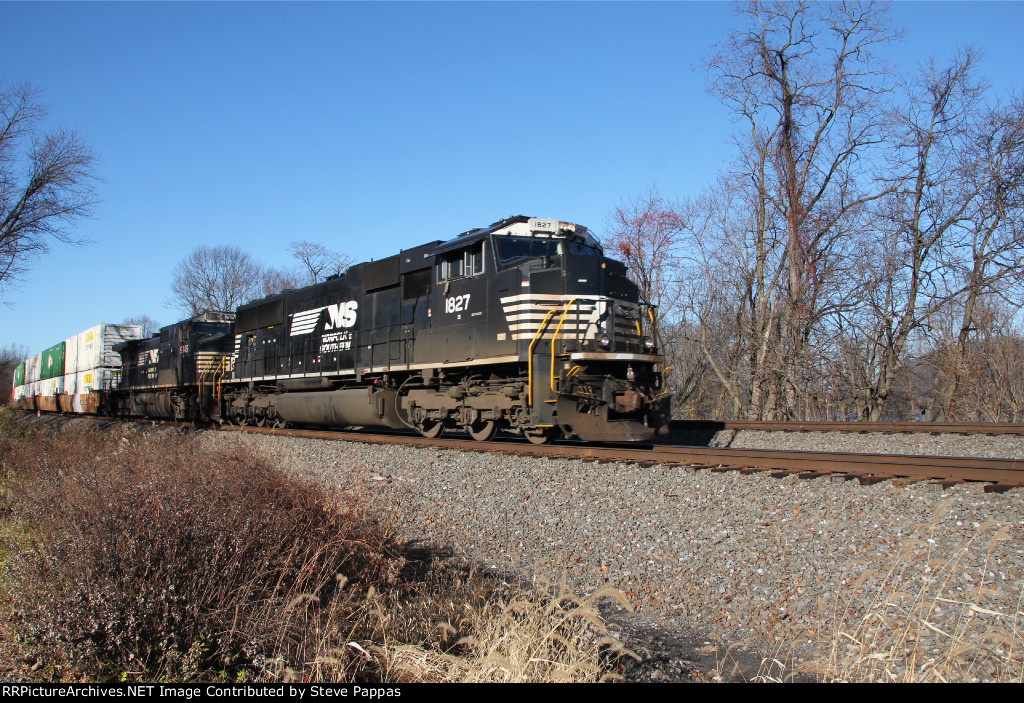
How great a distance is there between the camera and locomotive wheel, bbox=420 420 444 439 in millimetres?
12480

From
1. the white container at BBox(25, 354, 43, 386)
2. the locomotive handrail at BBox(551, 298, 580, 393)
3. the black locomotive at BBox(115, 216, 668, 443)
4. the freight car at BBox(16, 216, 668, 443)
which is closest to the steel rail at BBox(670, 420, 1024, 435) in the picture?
the freight car at BBox(16, 216, 668, 443)

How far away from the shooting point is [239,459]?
7234mm

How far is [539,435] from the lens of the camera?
10.9 meters

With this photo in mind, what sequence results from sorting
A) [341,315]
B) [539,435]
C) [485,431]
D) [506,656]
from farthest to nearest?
[341,315] < [485,431] < [539,435] < [506,656]

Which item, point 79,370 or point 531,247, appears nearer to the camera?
point 531,247

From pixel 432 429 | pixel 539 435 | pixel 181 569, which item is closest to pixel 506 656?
pixel 181 569

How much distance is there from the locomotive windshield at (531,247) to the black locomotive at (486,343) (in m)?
0.02

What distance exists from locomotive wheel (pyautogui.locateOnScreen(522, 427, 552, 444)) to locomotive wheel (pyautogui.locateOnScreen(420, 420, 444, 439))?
7.33ft

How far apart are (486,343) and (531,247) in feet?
5.76

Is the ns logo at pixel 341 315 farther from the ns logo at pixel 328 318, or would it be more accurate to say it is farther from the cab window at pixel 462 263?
the cab window at pixel 462 263

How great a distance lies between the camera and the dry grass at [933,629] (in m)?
3.59

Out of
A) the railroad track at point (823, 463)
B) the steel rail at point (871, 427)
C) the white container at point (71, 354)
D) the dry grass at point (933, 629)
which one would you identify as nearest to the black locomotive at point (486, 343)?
the railroad track at point (823, 463)

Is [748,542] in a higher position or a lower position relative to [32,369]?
lower

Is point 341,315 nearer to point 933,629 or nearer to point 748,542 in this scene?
point 748,542
